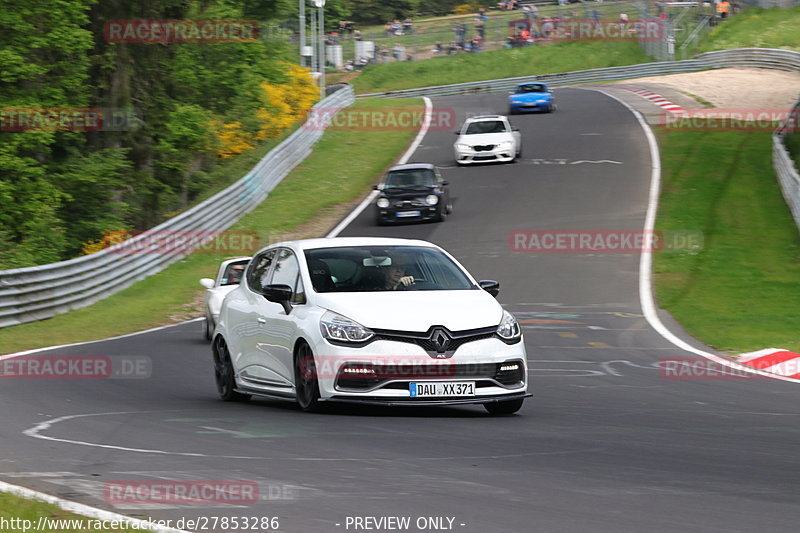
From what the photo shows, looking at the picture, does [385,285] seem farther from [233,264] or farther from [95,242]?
[95,242]

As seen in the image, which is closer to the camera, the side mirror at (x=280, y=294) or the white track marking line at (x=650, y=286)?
the side mirror at (x=280, y=294)

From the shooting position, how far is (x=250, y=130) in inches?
1969

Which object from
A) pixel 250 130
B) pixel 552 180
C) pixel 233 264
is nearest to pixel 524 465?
pixel 233 264

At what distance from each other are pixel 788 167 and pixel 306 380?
2299 cm

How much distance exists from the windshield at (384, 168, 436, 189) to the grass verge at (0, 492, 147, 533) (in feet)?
84.3

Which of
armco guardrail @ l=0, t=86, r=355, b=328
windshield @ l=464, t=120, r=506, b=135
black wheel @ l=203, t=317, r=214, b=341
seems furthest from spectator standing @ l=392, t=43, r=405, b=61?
black wheel @ l=203, t=317, r=214, b=341

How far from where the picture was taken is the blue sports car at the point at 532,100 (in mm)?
51188

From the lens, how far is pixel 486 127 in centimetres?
3944

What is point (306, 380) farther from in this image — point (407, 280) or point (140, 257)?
point (140, 257)

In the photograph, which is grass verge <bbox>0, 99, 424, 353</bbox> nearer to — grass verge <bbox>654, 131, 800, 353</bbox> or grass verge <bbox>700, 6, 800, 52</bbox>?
grass verge <bbox>654, 131, 800, 353</bbox>

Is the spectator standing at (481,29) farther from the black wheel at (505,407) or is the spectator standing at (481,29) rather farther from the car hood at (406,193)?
the black wheel at (505,407)

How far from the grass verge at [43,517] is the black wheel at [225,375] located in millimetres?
5422

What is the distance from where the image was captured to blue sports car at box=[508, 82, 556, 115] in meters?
51.2

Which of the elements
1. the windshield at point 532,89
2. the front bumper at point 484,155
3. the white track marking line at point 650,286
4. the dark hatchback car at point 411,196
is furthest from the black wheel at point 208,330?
the windshield at point 532,89
